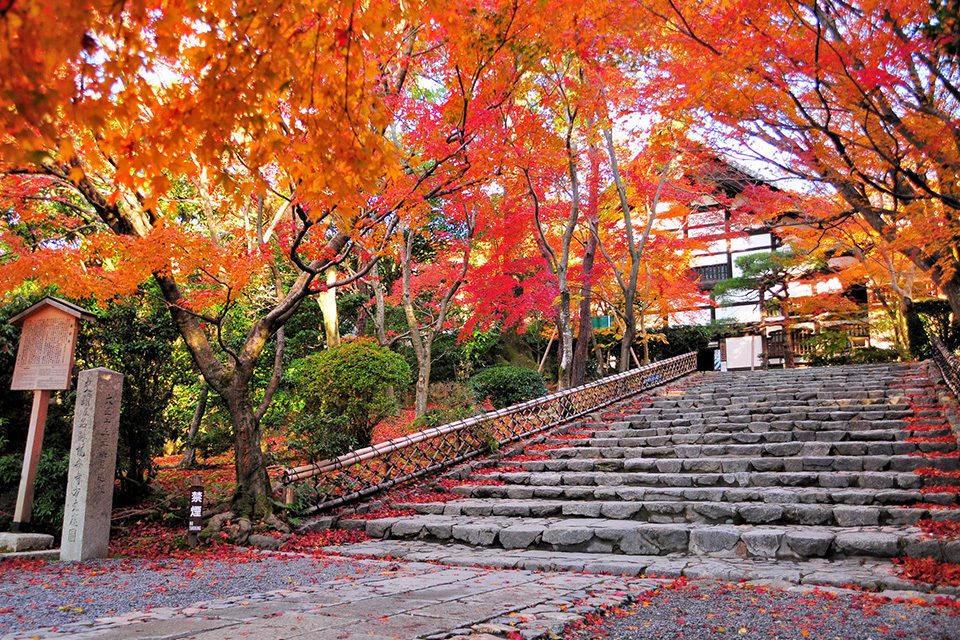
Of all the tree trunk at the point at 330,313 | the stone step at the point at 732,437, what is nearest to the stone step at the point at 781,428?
the stone step at the point at 732,437

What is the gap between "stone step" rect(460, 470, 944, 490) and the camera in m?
7.32

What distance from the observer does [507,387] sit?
43.5 ft

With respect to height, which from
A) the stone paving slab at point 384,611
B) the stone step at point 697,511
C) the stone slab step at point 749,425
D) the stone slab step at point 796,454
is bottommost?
the stone paving slab at point 384,611

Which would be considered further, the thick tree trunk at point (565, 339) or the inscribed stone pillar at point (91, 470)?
the thick tree trunk at point (565, 339)

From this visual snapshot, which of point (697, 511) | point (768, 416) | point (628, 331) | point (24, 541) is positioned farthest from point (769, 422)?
point (24, 541)

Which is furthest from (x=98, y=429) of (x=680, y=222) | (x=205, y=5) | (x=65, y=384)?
(x=680, y=222)

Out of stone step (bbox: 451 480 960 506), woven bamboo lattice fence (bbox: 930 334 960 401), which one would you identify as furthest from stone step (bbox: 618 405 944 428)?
stone step (bbox: 451 480 960 506)

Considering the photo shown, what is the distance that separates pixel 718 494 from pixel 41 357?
8957 mm

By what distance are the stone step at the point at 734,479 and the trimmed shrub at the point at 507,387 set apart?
3.21m

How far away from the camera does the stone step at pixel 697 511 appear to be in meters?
6.42

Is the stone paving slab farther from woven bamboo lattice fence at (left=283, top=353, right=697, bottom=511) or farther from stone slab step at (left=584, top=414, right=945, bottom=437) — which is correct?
stone slab step at (left=584, top=414, right=945, bottom=437)

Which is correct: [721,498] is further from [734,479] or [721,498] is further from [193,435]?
[193,435]

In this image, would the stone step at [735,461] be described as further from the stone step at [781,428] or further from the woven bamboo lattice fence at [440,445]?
the woven bamboo lattice fence at [440,445]

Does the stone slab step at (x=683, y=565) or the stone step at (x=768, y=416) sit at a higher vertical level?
the stone step at (x=768, y=416)
